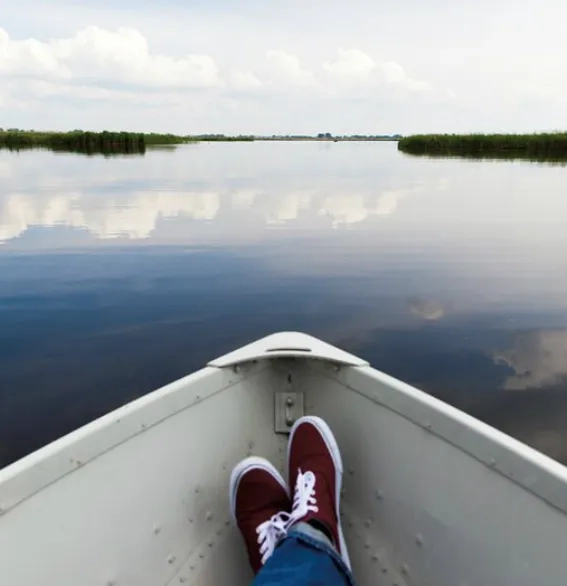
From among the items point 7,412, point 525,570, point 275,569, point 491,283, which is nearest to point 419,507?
point 525,570

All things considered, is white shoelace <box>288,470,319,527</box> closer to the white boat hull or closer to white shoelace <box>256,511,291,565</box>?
white shoelace <box>256,511,291,565</box>

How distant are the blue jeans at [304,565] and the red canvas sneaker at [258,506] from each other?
174 mm

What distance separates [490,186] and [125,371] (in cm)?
1708

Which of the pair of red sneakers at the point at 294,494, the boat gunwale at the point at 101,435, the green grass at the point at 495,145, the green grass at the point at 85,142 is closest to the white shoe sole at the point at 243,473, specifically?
the pair of red sneakers at the point at 294,494

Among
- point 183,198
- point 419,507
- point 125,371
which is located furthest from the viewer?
point 183,198

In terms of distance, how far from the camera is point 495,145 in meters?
37.4

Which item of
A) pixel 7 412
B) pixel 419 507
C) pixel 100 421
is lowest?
pixel 7 412

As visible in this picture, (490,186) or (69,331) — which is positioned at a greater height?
(490,186)

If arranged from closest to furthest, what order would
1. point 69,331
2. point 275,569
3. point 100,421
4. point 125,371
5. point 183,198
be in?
1. point 275,569
2. point 100,421
3. point 125,371
4. point 69,331
5. point 183,198

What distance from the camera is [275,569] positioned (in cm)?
140

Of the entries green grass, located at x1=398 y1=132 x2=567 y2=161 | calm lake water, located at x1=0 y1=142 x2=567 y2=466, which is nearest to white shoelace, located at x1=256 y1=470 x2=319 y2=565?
calm lake water, located at x1=0 y1=142 x2=567 y2=466

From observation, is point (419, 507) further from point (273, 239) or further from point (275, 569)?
point (273, 239)

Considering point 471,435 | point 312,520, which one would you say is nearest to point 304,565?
point 312,520

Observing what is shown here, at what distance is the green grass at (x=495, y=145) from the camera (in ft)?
110
